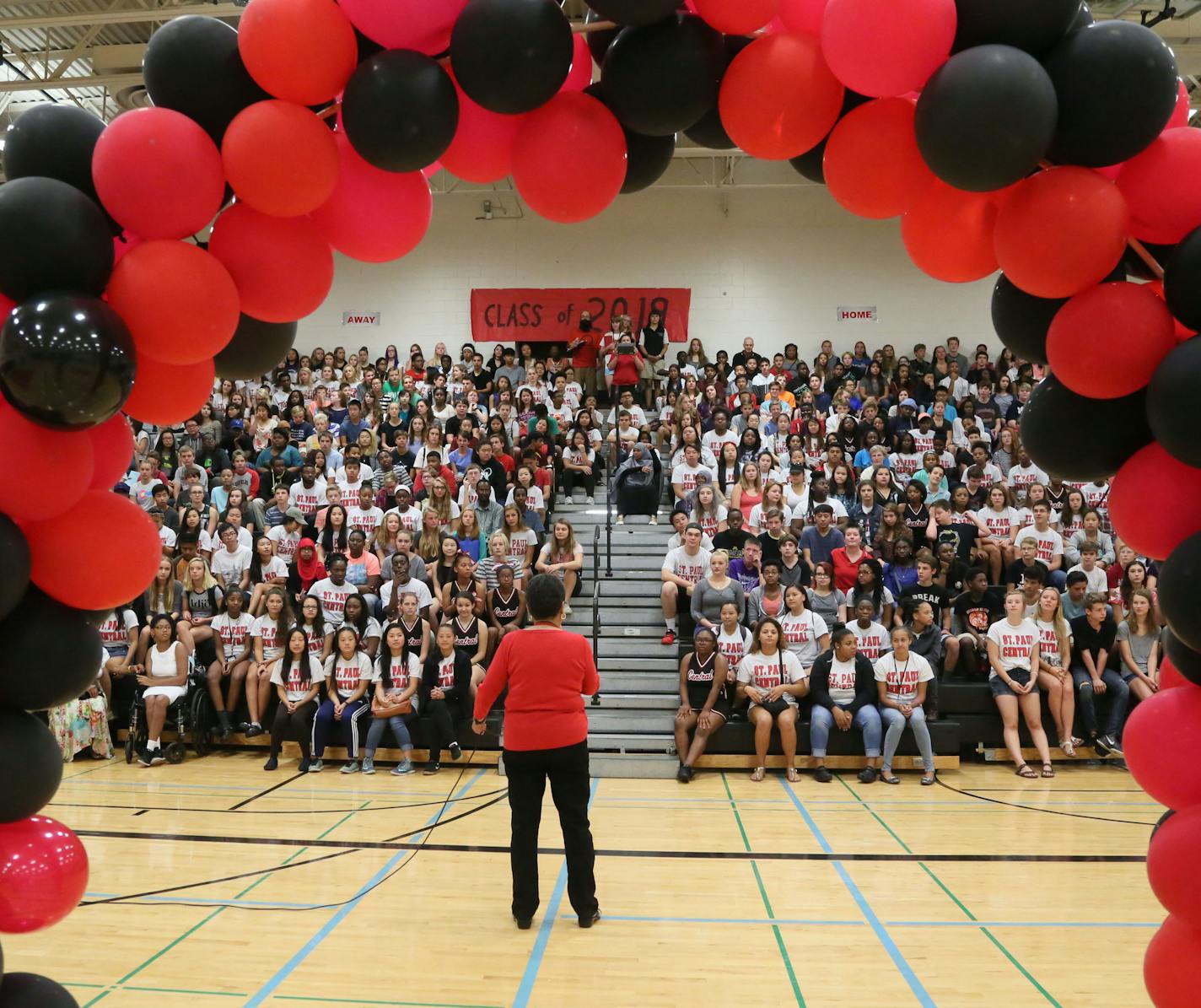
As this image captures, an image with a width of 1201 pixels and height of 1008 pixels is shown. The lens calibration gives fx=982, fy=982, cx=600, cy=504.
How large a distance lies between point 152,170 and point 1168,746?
2.76 metres

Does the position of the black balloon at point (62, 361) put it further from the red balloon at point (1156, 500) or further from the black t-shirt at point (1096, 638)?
the black t-shirt at point (1096, 638)

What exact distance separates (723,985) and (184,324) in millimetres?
3465

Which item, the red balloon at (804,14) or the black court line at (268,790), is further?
the black court line at (268,790)

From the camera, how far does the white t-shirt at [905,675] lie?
27.3ft

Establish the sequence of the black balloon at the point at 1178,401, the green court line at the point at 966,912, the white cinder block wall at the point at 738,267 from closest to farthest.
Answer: the black balloon at the point at 1178,401, the green court line at the point at 966,912, the white cinder block wall at the point at 738,267

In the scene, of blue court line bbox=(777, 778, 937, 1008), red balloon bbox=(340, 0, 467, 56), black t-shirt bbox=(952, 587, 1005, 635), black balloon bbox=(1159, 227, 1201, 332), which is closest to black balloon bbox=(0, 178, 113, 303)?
red balloon bbox=(340, 0, 467, 56)

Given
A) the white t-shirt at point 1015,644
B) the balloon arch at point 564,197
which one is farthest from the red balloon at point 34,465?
the white t-shirt at point 1015,644

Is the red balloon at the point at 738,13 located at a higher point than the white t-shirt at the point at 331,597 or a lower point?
higher

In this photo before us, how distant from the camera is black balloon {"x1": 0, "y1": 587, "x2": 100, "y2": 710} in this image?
2326 mm

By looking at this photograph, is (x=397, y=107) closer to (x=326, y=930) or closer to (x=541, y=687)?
(x=541, y=687)

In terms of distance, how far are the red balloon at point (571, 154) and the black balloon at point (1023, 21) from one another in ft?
3.05

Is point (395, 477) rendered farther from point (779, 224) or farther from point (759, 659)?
point (779, 224)

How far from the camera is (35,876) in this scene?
7.50 ft

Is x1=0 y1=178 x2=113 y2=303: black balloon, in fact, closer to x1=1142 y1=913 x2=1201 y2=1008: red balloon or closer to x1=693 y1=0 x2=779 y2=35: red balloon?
Answer: x1=693 y1=0 x2=779 y2=35: red balloon
